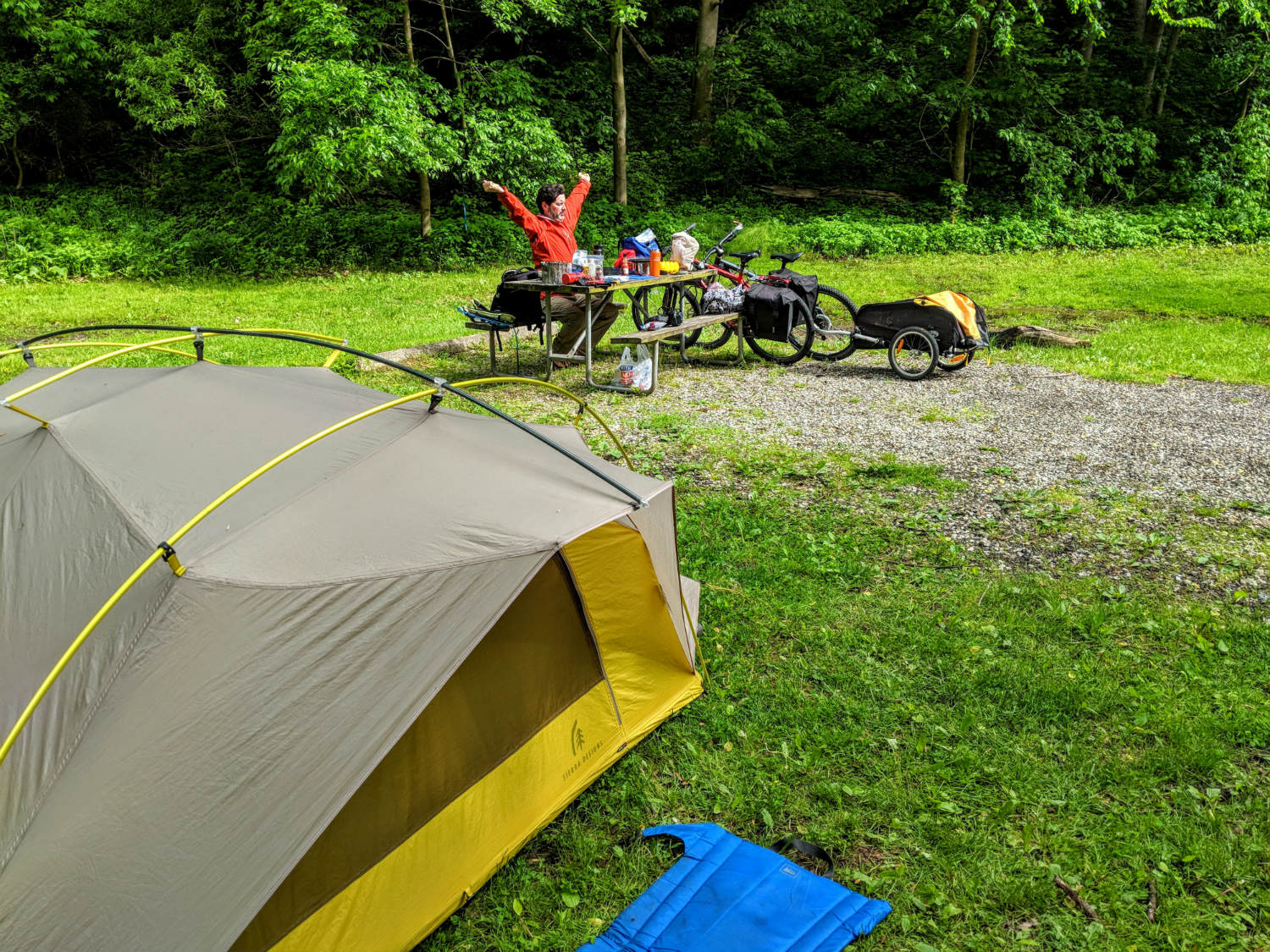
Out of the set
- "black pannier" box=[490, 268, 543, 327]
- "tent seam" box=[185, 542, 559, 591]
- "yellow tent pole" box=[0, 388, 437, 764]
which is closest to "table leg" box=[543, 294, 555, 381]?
"black pannier" box=[490, 268, 543, 327]

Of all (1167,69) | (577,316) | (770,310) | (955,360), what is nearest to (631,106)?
(1167,69)

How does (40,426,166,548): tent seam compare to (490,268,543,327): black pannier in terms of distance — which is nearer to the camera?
(40,426,166,548): tent seam

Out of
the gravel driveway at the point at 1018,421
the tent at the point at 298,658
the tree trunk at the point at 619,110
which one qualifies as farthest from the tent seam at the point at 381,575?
the tree trunk at the point at 619,110

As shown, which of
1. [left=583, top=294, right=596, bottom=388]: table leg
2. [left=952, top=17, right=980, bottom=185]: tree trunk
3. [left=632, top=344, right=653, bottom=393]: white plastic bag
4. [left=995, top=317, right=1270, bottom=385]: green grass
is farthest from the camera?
[left=952, top=17, right=980, bottom=185]: tree trunk

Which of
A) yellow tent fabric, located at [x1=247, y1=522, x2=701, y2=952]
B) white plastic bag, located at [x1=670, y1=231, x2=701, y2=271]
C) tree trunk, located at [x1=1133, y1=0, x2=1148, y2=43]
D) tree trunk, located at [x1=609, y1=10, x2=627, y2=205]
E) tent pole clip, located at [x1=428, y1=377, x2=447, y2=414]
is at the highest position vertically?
tree trunk, located at [x1=1133, y1=0, x2=1148, y2=43]

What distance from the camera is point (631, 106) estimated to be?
18.6 meters

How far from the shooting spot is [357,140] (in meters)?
11.4

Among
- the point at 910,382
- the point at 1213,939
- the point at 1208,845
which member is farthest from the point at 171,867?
the point at 910,382

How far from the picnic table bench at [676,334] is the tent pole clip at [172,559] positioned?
16.1 ft

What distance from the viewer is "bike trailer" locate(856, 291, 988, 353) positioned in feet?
25.6

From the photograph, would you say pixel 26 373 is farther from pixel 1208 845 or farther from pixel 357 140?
pixel 357 140

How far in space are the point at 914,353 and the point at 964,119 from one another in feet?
32.3

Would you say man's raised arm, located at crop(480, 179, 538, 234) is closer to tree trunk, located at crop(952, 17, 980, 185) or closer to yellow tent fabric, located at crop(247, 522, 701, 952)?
yellow tent fabric, located at crop(247, 522, 701, 952)

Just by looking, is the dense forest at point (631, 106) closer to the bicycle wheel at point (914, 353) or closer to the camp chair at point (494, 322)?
the camp chair at point (494, 322)
